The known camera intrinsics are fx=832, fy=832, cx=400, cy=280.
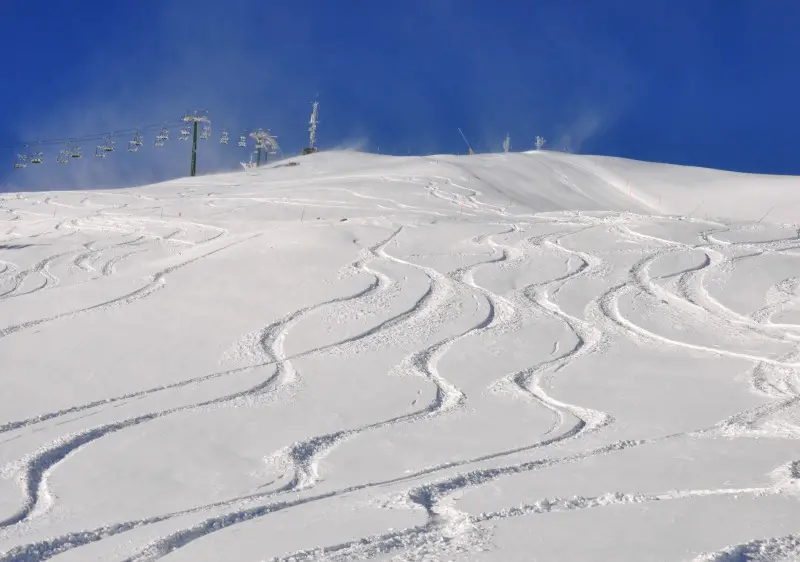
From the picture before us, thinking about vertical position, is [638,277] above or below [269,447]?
above

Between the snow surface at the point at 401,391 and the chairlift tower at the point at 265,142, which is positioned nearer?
the snow surface at the point at 401,391

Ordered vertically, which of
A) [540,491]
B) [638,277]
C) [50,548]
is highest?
[638,277]

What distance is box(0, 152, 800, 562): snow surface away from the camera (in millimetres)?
3170

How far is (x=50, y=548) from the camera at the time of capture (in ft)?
10.2

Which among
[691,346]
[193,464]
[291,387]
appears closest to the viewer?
[193,464]

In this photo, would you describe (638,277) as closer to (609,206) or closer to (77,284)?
(77,284)

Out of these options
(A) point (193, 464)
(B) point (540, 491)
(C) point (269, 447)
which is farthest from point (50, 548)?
(B) point (540, 491)

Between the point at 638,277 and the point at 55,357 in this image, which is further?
the point at 638,277

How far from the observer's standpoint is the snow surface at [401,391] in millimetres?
3170

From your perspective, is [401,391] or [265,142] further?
[265,142]

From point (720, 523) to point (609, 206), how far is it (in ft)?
56.9

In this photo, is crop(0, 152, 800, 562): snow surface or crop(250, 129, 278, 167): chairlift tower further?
crop(250, 129, 278, 167): chairlift tower

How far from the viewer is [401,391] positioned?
17.2ft

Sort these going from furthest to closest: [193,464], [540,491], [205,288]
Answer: [205,288]
[193,464]
[540,491]
